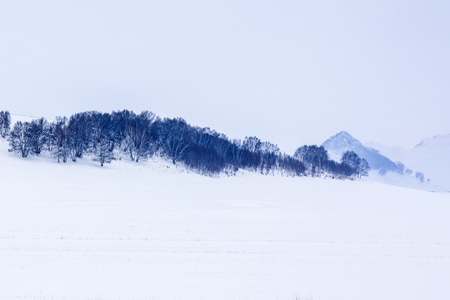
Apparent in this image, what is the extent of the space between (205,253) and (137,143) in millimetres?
72088

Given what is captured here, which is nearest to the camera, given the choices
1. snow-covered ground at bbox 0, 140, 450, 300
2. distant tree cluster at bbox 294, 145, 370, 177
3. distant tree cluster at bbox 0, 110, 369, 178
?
snow-covered ground at bbox 0, 140, 450, 300

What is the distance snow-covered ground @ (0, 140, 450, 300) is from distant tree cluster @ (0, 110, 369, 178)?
29996 mm

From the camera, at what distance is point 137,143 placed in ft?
287

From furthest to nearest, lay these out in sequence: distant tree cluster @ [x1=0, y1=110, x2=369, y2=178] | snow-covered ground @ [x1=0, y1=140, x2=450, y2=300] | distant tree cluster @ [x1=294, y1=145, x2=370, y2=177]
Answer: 1. distant tree cluster @ [x1=294, y1=145, x2=370, y2=177]
2. distant tree cluster @ [x1=0, y1=110, x2=369, y2=178]
3. snow-covered ground @ [x1=0, y1=140, x2=450, y2=300]

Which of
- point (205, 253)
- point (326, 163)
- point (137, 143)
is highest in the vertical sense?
point (326, 163)

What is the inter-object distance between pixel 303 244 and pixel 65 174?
47.1 metres

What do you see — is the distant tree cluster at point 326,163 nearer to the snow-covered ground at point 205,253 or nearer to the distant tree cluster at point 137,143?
the distant tree cluster at point 137,143

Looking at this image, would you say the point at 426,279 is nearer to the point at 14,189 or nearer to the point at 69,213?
the point at 69,213

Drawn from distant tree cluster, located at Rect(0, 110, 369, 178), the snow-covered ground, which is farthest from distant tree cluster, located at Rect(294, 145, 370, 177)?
the snow-covered ground

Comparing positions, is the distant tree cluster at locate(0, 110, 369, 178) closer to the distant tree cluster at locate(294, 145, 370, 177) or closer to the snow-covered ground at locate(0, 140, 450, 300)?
the distant tree cluster at locate(294, 145, 370, 177)

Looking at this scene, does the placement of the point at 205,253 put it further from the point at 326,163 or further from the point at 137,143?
the point at 326,163

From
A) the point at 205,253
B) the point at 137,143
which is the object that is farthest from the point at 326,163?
the point at 205,253

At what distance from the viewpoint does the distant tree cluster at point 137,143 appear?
6694 centimetres

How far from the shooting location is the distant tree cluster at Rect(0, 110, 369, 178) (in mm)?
66938
